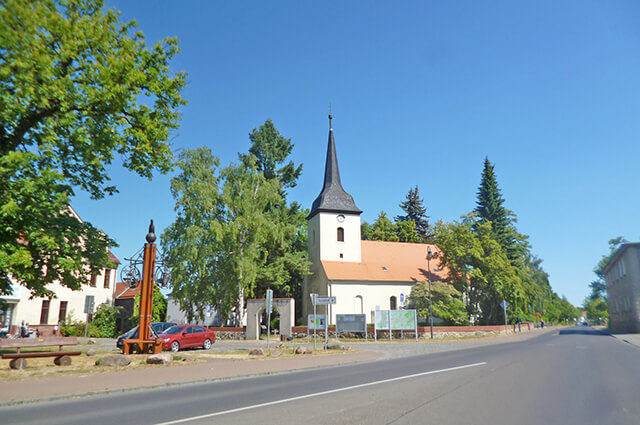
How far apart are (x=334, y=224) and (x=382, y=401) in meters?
33.4

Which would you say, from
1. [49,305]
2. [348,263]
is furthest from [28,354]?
[348,263]

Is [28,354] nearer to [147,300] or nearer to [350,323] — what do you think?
[147,300]

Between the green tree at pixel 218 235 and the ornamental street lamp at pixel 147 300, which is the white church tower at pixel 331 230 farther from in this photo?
the ornamental street lamp at pixel 147 300

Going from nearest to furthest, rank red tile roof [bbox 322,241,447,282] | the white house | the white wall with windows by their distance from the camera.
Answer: the white house → the white wall with windows → red tile roof [bbox 322,241,447,282]

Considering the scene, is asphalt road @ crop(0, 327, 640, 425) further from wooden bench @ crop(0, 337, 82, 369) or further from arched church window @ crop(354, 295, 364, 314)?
arched church window @ crop(354, 295, 364, 314)

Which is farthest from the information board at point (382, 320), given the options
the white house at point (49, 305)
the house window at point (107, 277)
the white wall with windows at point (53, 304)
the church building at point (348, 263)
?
the house window at point (107, 277)

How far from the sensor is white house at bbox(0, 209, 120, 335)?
29531 millimetres

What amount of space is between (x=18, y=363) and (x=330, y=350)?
1245cm

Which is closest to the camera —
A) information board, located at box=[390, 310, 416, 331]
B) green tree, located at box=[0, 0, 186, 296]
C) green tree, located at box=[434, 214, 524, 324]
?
green tree, located at box=[0, 0, 186, 296]

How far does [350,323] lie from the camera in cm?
2788

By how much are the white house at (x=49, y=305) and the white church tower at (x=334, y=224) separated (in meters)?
18.0

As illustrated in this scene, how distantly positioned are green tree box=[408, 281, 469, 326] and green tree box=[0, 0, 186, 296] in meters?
23.9

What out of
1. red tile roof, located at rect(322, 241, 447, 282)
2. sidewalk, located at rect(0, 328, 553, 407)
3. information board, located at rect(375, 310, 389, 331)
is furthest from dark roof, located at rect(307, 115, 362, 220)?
sidewalk, located at rect(0, 328, 553, 407)

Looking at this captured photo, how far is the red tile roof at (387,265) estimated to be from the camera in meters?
38.9
